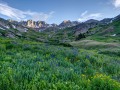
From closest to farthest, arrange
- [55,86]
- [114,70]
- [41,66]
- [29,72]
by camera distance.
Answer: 1. [55,86]
2. [29,72]
3. [41,66]
4. [114,70]

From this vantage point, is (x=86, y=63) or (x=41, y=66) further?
(x=86, y=63)

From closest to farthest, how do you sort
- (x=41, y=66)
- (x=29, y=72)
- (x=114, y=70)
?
(x=29, y=72)
(x=41, y=66)
(x=114, y=70)

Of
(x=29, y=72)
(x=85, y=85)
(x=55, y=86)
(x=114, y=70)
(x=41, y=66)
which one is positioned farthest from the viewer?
(x=114, y=70)

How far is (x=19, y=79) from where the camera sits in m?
7.16

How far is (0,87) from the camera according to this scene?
638 cm

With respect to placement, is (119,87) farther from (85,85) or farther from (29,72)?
(29,72)

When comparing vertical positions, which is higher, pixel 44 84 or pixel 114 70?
pixel 44 84

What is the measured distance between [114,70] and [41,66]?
15.6 feet

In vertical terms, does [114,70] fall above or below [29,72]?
below

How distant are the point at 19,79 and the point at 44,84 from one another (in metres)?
1.19

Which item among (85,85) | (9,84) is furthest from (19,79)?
(85,85)

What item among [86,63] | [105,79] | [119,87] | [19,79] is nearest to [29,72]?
[19,79]

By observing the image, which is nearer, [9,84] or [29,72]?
[9,84]

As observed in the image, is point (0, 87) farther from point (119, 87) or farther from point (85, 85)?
point (119, 87)
